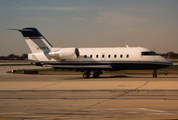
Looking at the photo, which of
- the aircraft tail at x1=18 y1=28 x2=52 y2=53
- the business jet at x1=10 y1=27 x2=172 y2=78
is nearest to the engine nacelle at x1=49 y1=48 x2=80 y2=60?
the business jet at x1=10 y1=27 x2=172 y2=78

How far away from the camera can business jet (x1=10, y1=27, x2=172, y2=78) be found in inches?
1109

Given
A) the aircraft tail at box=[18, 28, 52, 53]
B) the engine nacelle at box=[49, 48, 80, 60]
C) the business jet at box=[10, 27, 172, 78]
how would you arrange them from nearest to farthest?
the business jet at box=[10, 27, 172, 78], the engine nacelle at box=[49, 48, 80, 60], the aircraft tail at box=[18, 28, 52, 53]

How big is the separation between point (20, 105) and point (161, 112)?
265 inches

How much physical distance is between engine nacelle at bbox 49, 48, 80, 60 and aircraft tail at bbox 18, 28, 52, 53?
6.85 feet

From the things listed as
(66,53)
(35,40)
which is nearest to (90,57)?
(66,53)

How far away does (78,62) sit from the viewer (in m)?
30.1

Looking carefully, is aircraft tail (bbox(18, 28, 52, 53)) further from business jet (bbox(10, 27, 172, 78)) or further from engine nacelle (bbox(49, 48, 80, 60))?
engine nacelle (bbox(49, 48, 80, 60))

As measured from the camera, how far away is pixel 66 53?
29.4 metres

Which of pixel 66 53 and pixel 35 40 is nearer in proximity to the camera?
pixel 66 53

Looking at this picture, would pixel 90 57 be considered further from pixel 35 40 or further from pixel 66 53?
pixel 35 40

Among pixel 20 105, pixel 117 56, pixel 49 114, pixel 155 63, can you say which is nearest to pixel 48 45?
pixel 117 56

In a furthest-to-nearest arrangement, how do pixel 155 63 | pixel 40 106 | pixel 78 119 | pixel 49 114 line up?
1. pixel 155 63
2. pixel 40 106
3. pixel 49 114
4. pixel 78 119

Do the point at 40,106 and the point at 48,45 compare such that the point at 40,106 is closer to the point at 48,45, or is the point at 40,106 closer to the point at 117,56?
the point at 117,56

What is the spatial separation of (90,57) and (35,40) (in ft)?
26.6
